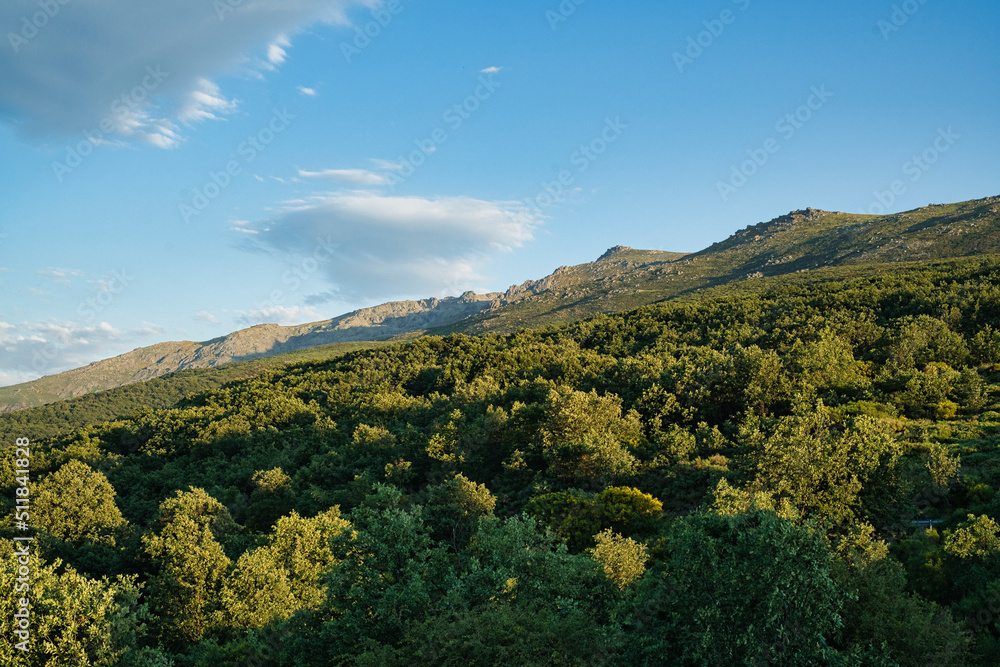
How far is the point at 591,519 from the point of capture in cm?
3359

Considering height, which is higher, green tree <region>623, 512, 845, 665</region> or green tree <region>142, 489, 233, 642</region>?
green tree <region>623, 512, 845, 665</region>

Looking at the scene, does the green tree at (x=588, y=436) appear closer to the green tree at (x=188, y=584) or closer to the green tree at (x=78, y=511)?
the green tree at (x=188, y=584)

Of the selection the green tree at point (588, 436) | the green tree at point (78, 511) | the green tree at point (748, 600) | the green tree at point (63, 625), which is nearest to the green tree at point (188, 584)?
the green tree at point (63, 625)

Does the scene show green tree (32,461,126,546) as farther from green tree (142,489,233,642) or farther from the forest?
green tree (142,489,233,642)

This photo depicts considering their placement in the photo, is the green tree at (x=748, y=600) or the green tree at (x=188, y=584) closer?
A: the green tree at (x=748, y=600)

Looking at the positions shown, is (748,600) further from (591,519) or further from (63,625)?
(63,625)

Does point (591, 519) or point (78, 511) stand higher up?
point (78, 511)

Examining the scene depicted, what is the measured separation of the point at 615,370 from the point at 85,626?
5501cm

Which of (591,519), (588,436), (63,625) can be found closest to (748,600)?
(591,519)

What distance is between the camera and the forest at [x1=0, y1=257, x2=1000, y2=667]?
45.9 ft

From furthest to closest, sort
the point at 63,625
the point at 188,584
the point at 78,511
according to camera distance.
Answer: the point at 78,511 → the point at 188,584 → the point at 63,625

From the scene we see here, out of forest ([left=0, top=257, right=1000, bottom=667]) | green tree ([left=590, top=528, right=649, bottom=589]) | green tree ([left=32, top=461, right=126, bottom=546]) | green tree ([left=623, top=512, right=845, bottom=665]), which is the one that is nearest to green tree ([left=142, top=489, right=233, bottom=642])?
forest ([left=0, top=257, right=1000, bottom=667])

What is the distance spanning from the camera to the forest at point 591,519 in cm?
1400

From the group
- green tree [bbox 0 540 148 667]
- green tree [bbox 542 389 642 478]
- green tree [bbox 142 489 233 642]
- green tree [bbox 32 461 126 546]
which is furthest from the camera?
green tree [bbox 32 461 126 546]
